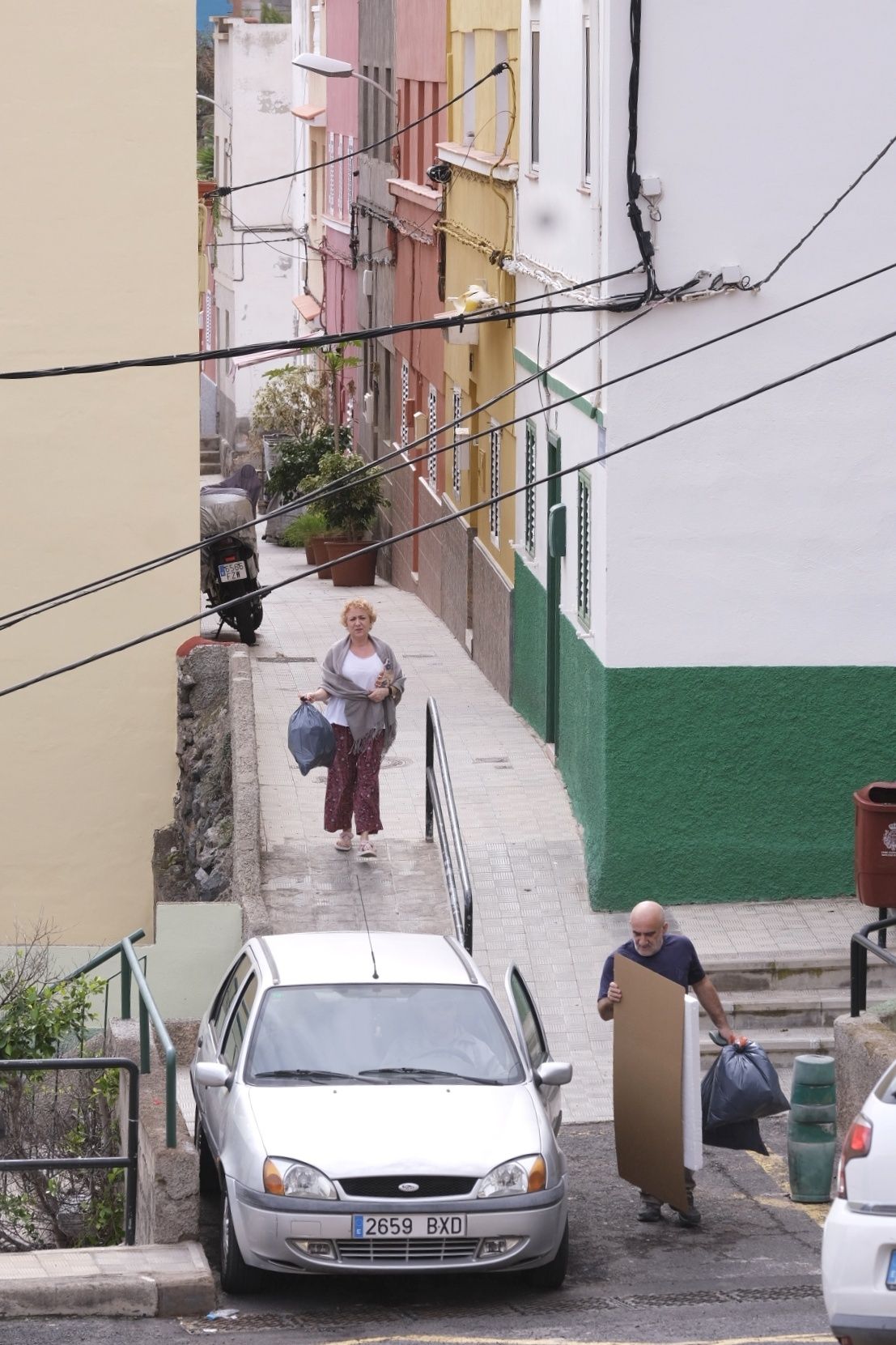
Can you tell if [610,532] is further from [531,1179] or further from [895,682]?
[531,1179]

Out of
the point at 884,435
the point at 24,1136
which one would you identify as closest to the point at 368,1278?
the point at 24,1136

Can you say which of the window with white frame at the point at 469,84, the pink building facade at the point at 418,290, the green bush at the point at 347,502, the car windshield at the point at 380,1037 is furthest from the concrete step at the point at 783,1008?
the green bush at the point at 347,502

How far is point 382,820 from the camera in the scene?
16594 mm

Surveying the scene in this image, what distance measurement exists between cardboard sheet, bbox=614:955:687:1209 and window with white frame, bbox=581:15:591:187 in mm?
7324

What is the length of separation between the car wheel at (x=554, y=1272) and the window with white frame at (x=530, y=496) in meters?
10.7

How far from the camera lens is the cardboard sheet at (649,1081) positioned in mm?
10000

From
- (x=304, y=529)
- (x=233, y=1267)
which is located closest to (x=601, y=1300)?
(x=233, y=1267)

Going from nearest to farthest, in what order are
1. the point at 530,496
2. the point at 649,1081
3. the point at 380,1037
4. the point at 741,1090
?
1. the point at 380,1037
2. the point at 741,1090
3. the point at 649,1081
4. the point at 530,496

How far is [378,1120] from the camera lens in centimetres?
923

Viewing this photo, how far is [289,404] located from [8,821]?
23.6m

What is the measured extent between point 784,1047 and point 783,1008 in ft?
1.08

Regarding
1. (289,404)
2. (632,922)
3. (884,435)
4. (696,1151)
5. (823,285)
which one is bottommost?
(289,404)

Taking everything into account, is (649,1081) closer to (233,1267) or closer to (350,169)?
(233,1267)

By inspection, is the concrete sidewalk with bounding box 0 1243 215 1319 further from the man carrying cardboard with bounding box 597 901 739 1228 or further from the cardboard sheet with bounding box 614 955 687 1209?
the man carrying cardboard with bounding box 597 901 739 1228
